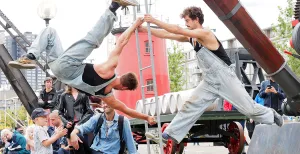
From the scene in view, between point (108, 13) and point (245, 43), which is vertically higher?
point (108, 13)

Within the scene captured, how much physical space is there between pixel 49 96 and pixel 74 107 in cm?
158

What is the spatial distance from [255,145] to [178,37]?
5.91 ft

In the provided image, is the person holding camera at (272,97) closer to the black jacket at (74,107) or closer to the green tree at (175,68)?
the black jacket at (74,107)

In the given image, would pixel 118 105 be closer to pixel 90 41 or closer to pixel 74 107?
pixel 90 41

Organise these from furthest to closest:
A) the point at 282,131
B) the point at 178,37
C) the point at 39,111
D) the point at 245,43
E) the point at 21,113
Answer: the point at 21,113 < the point at 39,111 < the point at 178,37 < the point at 282,131 < the point at 245,43

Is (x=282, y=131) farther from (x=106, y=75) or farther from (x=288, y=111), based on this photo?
(x=106, y=75)

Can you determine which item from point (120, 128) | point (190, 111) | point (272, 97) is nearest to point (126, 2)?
point (190, 111)

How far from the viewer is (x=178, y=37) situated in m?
7.80

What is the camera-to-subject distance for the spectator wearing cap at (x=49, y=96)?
36.5ft

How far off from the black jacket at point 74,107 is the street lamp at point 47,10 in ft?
4.64

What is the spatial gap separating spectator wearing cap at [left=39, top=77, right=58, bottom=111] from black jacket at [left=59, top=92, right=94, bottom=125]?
0.94 meters

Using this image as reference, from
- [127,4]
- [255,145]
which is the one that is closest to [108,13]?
[127,4]

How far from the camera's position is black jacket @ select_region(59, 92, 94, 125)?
996cm

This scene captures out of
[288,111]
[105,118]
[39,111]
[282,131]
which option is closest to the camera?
[288,111]
